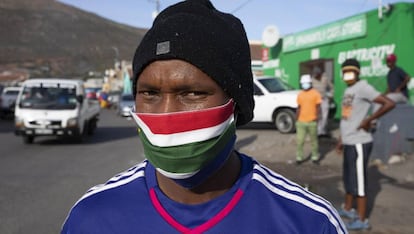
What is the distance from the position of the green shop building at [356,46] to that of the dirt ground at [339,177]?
2.96m

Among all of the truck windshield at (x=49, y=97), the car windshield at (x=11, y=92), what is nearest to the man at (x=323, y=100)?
the truck windshield at (x=49, y=97)

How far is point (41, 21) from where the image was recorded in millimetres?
115562

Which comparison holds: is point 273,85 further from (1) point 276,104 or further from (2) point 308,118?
(2) point 308,118

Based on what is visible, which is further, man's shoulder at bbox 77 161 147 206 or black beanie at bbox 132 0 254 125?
man's shoulder at bbox 77 161 147 206

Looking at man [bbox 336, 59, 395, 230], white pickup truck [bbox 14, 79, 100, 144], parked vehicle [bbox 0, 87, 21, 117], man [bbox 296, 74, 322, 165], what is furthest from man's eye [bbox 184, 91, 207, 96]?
parked vehicle [bbox 0, 87, 21, 117]

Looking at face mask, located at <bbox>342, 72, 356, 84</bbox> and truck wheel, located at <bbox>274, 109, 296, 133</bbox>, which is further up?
face mask, located at <bbox>342, 72, 356, 84</bbox>

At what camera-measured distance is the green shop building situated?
1304 centimetres

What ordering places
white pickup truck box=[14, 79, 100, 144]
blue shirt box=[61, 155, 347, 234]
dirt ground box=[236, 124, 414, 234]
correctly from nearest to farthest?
1. blue shirt box=[61, 155, 347, 234]
2. dirt ground box=[236, 124, 414, 234]
3. white pickup truck box=[14, 79, 100, 144]

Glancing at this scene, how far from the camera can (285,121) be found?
1429 centimetres

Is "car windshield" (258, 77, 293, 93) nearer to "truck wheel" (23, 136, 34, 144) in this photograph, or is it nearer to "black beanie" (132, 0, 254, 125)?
"truck wheel" (23, 136, 34, 144)

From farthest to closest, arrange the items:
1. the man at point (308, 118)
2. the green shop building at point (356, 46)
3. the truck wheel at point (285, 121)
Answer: the truck wheel at point (285, 121) → the green shop building at point (356, 46) → the man at point (308, 118)

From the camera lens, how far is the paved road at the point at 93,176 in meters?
5.65

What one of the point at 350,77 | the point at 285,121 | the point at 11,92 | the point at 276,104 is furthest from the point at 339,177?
the point at 11,92

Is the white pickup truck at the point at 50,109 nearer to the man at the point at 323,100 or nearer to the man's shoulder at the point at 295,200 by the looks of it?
the man at the point at 323,100
